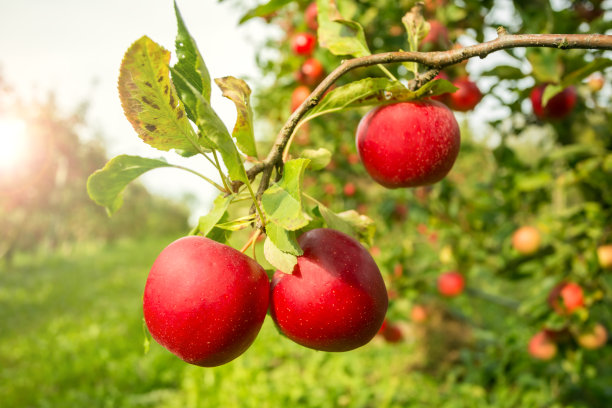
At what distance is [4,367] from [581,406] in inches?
172

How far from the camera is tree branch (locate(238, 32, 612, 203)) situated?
20.2 inches

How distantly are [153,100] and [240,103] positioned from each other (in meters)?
0.11

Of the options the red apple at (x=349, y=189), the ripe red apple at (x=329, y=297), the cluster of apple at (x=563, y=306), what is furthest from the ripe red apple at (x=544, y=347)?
the ripe red apple at (x=329, y=297)

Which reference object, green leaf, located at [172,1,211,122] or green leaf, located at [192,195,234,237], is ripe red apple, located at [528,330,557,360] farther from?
green leaf, located at [172,1,211,122]

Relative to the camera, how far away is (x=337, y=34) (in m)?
0.75

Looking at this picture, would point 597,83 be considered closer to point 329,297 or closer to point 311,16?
point 311,16

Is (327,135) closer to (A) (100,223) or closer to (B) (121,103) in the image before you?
(B) (121,103)

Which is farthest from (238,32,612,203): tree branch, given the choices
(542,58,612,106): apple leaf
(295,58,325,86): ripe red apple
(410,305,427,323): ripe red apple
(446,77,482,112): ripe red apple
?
(410,305,427,323): ripe red apple

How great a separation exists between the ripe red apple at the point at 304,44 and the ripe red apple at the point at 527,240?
116cm

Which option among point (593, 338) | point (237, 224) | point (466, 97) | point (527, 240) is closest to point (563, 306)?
point (593, 338)

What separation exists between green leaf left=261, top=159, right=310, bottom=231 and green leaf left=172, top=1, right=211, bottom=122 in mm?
130

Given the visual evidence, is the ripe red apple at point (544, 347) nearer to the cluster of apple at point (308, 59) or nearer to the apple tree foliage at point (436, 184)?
the apple tree foliage at point (436, 184)

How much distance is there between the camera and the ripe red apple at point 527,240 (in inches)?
69.9

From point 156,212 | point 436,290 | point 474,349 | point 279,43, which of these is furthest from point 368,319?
point 156,212
